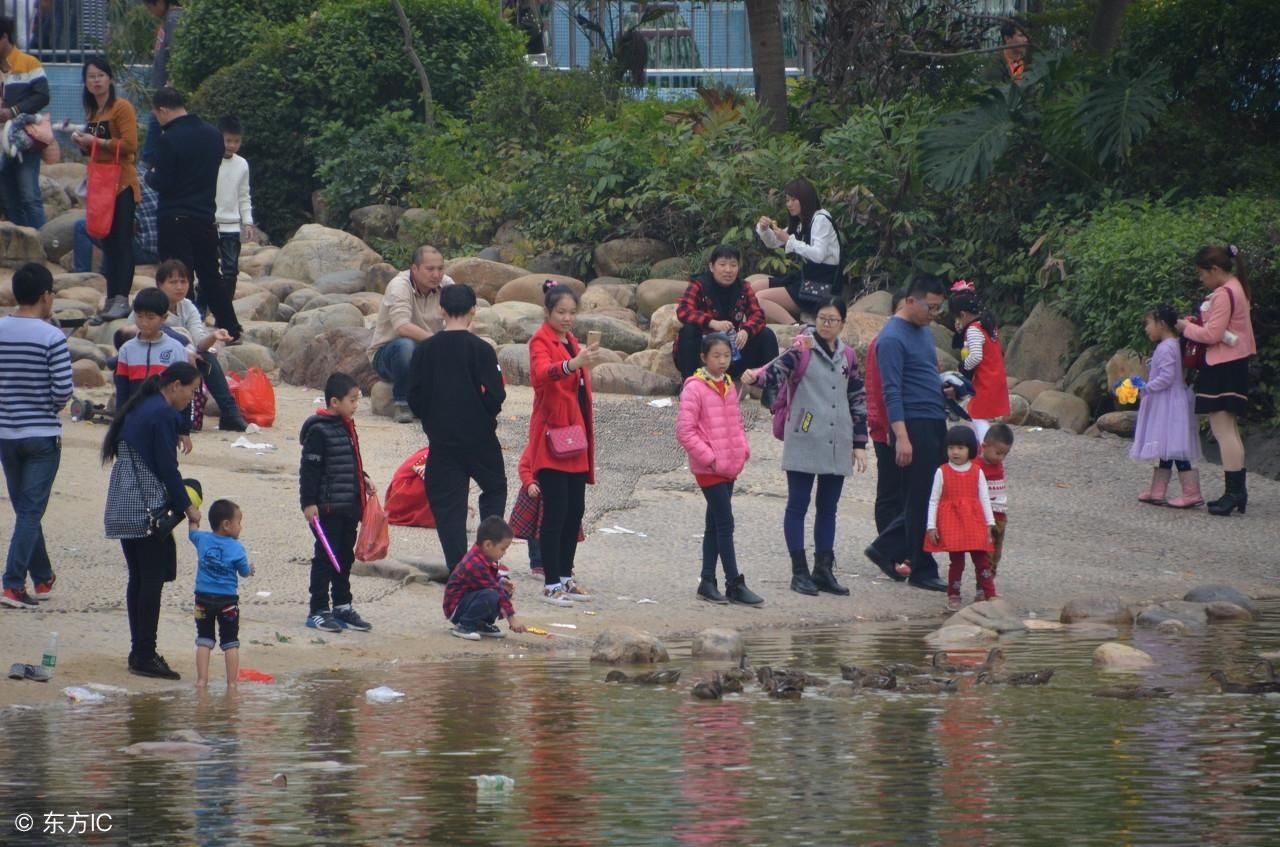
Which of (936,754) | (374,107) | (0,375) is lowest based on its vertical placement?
(936,754)

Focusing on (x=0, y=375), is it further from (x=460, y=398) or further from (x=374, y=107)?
(x=374, y=107)

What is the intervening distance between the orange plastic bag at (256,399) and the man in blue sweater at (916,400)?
5.03 m

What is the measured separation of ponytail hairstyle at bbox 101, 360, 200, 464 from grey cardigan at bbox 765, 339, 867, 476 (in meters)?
3.80

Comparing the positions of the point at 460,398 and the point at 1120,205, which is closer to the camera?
the point at 460,398

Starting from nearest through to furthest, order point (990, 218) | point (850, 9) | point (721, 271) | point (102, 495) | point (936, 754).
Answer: point (936, 754) < point (102, 495) < point (721, 271) < point (990, 218) < point (850, 9)

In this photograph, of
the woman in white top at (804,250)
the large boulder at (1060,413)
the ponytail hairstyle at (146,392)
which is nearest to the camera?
the ponytail hairstyle at (146,392)

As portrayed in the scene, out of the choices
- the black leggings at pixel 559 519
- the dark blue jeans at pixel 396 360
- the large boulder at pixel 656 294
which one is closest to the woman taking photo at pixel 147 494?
the black leggings at pixel 559 519

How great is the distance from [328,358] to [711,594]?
6013 millimetres

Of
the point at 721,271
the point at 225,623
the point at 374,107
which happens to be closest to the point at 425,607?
the point at 225,623

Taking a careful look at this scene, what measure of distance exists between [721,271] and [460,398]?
320 centimetres

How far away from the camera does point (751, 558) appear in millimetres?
12016

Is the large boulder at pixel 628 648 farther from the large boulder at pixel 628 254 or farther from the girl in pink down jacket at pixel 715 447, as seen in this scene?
the large boulder at pixel 628 254

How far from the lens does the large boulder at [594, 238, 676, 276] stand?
65.5 ft

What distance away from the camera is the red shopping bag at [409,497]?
36.9ft
